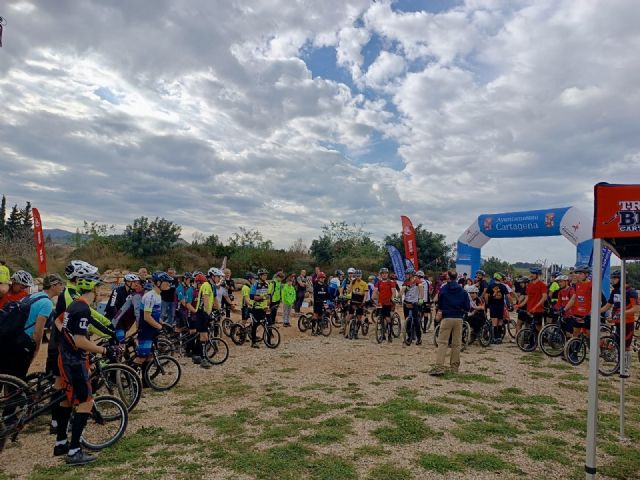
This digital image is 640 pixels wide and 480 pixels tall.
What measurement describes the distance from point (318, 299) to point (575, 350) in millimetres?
6933

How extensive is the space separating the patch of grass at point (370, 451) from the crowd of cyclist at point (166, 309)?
2.73 m

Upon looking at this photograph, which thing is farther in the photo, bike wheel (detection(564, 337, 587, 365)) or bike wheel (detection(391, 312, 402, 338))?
bike wheel (detection(391, 312, 402, 338))

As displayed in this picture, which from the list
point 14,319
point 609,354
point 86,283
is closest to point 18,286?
point 14,319

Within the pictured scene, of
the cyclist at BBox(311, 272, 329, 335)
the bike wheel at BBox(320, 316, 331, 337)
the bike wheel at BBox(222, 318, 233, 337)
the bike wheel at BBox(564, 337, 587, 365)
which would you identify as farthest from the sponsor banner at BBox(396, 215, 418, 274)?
the bike wheel at BBox(564, 337, 587, 365)

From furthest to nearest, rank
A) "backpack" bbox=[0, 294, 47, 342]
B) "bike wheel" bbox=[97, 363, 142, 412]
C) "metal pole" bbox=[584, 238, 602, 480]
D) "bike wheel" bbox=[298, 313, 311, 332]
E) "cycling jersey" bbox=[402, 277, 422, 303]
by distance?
"bike wheel" bbox=[298, 313, 311, 332] → "cycling jersey" bbox=[402, 277, 422, 303] → "bike wheel" bbox=[97, 363, 142, 412] → "backpack" bbox=[0, 294, 47, 342] → "metal pole" bbox=[584, 238, 602, 480]

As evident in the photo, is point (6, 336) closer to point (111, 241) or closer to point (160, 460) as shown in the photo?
point (160, 460)

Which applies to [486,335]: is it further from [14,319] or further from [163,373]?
[14,319]

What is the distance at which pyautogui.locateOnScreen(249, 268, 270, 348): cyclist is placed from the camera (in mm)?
10625

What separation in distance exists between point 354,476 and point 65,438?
10.1 ft

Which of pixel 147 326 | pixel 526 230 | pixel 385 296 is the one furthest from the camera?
pixel 526 230

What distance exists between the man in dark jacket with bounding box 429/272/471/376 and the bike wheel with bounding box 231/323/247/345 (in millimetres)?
5117

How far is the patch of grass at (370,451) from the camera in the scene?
460 cm

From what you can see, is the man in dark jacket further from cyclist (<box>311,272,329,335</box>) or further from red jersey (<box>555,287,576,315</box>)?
cyclist (<box>311,272,329,335</box>)

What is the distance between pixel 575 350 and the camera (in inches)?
368
